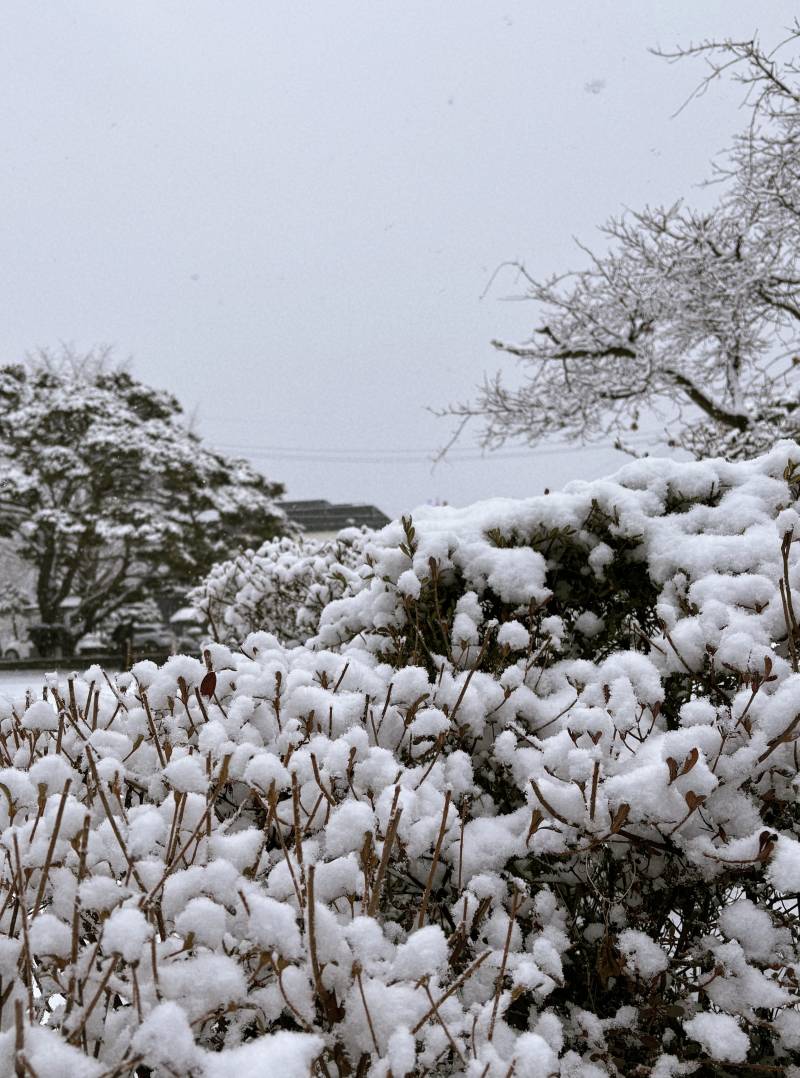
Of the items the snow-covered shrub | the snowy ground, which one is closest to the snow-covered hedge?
the snow-covered shrub

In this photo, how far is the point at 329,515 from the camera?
1764 inches

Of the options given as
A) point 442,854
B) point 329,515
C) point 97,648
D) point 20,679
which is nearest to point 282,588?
point 442,854

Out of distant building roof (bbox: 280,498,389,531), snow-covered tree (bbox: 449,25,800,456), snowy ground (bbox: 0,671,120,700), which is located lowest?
snowy ground (bbox: 0,671,120,700)

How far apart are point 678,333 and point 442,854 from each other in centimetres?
949

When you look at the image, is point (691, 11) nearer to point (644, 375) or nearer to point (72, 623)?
point (644, 375)

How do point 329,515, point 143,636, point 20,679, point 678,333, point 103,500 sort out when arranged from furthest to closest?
point 329,515
point 143,636
point 103,500
point 20,679
point 678,333

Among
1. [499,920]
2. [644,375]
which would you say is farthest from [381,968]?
[644,375]

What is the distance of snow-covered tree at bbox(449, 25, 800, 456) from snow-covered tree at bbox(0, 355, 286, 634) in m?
10.7

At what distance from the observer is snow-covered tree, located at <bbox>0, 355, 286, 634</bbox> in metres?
19.1

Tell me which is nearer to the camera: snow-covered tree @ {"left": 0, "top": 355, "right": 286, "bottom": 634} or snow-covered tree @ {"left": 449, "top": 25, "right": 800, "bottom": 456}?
snow-covered tree @ {"left": 449, "top": 25, "right": 800, "bottom": 456}

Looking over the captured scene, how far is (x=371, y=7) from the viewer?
185ft

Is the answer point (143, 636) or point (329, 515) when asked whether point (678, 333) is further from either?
point (329, 515)

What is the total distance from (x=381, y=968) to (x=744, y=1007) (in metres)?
0.69

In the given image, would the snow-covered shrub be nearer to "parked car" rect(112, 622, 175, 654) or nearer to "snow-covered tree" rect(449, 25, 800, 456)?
"snow-covered tree" rect(449, 25, 800, 456)
